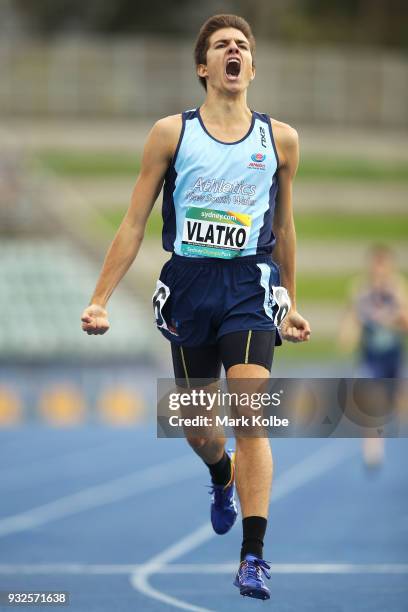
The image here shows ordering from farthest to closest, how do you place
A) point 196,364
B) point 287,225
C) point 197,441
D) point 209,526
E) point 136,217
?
1. point 209,526
2. point 197,441
3. point 287,225
4. point 196,364
5. point 136,217

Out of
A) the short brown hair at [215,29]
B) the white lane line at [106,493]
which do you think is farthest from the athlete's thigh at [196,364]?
the white lane line at [106,493]

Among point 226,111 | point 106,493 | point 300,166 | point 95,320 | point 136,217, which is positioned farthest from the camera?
point 300,166

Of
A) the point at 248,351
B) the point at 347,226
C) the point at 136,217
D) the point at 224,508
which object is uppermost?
the point at 347,226

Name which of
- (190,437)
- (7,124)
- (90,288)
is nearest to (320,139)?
(7,124)

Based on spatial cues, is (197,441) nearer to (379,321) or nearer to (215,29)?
(215,29)

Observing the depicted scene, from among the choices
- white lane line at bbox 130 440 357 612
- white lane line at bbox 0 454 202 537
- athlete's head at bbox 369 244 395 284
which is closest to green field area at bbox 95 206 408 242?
white lane line at bbox 130 440 357 612

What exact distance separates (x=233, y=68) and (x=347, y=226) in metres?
32.4

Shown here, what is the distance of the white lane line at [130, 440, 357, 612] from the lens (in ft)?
24.4

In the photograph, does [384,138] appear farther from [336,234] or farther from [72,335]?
[72,335]

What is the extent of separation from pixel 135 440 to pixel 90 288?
8874 millimetres

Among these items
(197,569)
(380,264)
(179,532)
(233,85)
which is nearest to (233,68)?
(233,85)

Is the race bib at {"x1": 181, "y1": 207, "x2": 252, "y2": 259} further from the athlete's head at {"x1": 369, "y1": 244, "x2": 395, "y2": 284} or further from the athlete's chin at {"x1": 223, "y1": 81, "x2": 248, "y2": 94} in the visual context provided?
the athlete's head at {"x1": 369, "y1": 244, "x2": 395, "y2": 284}

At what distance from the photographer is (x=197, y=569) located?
336 inches

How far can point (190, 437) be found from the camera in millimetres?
6672
